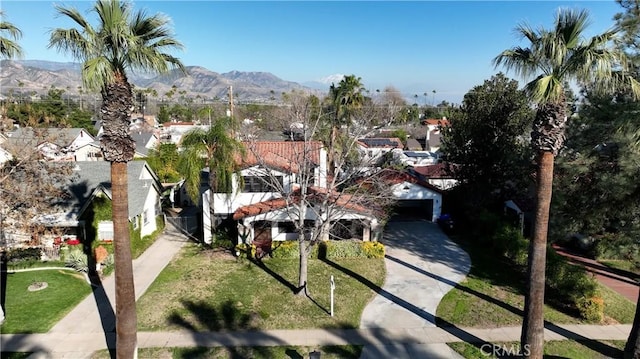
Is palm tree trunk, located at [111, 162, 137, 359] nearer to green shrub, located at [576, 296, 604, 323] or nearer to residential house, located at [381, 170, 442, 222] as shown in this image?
green shrub, located at [576, 296, 604, 323]

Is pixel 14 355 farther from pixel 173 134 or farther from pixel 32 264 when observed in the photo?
pixel 173 134

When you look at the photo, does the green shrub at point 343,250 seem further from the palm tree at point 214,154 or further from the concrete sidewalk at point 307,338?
the concrete sidewalk at point 307,338

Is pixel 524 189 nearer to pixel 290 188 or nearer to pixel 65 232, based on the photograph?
pixel 290 188

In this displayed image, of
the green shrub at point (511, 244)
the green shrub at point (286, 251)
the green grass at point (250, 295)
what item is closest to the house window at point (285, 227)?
the green shrub at point (286, 251)

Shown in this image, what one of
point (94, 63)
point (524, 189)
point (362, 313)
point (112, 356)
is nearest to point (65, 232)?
point (112, 356)

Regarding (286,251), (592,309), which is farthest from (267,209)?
(592,309)

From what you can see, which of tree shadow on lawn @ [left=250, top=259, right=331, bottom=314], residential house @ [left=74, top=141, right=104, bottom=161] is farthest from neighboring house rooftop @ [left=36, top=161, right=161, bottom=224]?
residential house @ [left=74, top=141, right=104, bottom=161]
